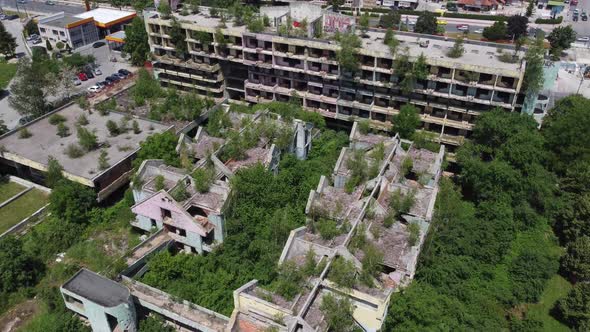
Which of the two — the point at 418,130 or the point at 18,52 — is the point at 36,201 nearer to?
the point at 418,130

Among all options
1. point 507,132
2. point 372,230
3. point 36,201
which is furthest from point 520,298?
point 36,201

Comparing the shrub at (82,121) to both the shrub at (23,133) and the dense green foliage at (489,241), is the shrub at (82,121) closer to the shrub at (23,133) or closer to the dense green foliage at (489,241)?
the shrub at (23,133)

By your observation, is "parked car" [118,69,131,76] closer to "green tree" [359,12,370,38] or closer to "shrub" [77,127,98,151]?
"shrub" [77,127,98,151]

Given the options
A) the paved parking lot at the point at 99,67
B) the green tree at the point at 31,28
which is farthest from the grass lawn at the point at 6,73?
the green tree at the point at 31,28

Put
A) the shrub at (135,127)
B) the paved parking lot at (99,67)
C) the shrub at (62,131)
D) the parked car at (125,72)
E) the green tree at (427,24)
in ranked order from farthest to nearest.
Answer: the green tree at (427,24) < the parked car at (125,72) < the paved parking lot at (99,67) < the shrub at (135,127) < the shrub at (62,131)

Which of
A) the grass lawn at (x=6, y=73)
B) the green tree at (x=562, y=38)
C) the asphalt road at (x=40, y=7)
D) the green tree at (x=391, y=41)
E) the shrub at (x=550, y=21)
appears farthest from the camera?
the asphalt road at (x=40, y=7)

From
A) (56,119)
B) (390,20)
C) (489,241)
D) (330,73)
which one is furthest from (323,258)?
(390,20)
